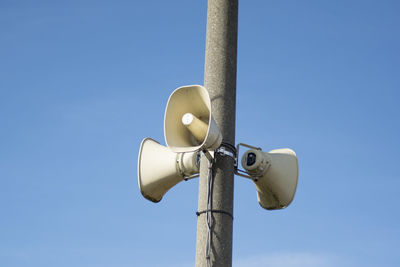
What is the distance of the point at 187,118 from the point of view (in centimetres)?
462

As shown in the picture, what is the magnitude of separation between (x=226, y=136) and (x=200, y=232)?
74cm

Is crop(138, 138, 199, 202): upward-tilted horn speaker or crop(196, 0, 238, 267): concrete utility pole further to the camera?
crop(138, 138, 199, 202): upward-tilted horn speaker

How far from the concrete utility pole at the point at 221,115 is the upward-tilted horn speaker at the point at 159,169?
30 centimetres

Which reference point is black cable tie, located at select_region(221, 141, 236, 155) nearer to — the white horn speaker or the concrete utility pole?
the concrete utility pole

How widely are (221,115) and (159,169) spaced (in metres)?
0.77

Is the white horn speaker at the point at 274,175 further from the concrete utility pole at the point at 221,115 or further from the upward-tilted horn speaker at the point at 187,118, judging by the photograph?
the upward-tilted horn speaker at the point at 187,118

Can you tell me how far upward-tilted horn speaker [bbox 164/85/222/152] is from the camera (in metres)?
4.61

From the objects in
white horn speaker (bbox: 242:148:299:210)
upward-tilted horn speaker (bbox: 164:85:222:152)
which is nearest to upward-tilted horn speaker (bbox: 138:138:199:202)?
upward-tilted horn speaker (bbox: 164:85:222:152)

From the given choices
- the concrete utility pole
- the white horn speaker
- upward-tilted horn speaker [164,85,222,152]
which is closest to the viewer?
the concrete utility pole

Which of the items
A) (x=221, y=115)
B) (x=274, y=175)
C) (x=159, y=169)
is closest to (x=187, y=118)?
(x=221, y=115)

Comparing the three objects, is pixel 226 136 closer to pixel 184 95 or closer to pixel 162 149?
pixel 184 95

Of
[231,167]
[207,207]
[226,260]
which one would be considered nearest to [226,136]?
[231,167]

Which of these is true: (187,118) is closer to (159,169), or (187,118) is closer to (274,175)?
(159,169)

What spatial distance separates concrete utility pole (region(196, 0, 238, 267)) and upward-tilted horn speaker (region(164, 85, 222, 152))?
13 cm
